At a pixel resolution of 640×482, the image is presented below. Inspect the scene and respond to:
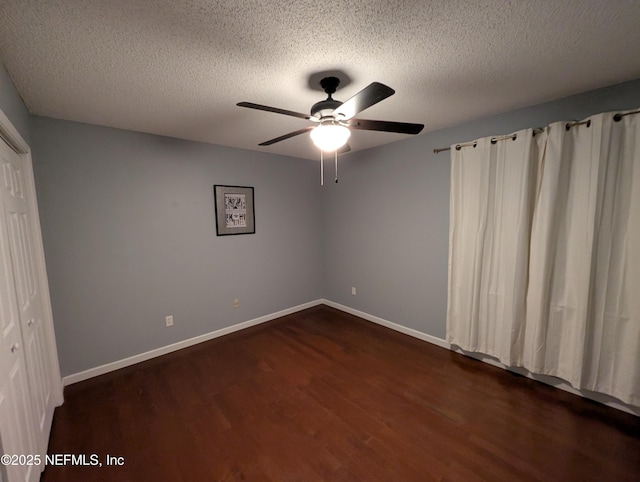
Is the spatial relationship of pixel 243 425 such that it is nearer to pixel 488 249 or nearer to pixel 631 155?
pixel 488 249

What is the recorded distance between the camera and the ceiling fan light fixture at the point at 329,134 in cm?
154

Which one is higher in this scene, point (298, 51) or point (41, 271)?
point (298, 51)

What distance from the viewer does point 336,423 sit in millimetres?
1882

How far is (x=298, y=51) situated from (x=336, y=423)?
2.40 meters

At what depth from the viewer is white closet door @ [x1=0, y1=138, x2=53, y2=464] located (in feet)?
4.93

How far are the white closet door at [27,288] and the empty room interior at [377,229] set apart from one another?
27 millimetres

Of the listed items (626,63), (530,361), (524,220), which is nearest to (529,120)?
(626,63)

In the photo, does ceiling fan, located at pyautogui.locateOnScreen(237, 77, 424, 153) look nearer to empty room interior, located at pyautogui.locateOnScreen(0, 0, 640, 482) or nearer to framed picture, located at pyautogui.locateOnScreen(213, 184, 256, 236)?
empty room interior, located at pyautogui.locateOnScreen(0, 0, 640, 482)

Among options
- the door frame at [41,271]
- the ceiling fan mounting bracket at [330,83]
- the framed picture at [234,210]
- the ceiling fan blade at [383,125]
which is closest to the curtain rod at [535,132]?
the ceiling fan blade at [383,125]

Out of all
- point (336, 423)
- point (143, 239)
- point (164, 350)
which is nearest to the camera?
point (336, 423)

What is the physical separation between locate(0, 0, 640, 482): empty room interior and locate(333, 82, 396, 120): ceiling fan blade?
0.05 feet

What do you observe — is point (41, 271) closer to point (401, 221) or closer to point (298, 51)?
point (298, 51)

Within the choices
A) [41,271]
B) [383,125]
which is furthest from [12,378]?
[383,125]

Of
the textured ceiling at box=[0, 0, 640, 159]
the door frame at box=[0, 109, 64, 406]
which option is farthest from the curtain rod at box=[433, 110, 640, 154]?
the door frame at box=[0, 109, 64, 406]
